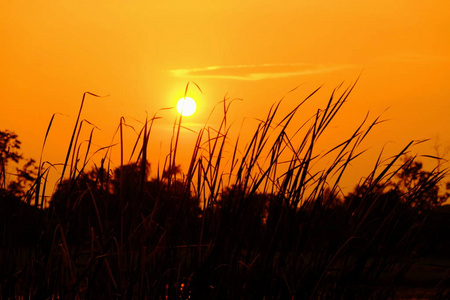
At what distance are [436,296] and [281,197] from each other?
82cm

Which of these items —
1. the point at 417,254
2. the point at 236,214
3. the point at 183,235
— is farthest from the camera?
the point at 417,254

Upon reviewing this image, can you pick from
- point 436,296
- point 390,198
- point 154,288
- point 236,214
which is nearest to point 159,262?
point 154,288

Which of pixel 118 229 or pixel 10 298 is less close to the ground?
pixel 118 229

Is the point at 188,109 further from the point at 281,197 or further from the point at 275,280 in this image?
the point at 275,280

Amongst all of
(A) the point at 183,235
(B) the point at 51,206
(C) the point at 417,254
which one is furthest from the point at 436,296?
(B) the point at 51,206

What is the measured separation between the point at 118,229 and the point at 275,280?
558 mm

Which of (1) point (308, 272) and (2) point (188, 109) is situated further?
(2) point (188, 109)

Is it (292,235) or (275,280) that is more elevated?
(292,235)

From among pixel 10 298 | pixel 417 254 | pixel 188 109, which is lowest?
pixel 10 298

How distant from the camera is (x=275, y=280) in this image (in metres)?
2.17

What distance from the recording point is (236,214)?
212 cm

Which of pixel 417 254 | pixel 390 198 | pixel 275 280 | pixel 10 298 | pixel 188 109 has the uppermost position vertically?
pixel 188 109

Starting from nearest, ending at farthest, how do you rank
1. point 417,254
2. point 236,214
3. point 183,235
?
point 236,214 < point 183,235 < point 417,254

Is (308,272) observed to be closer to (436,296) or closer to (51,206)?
(436,296)
